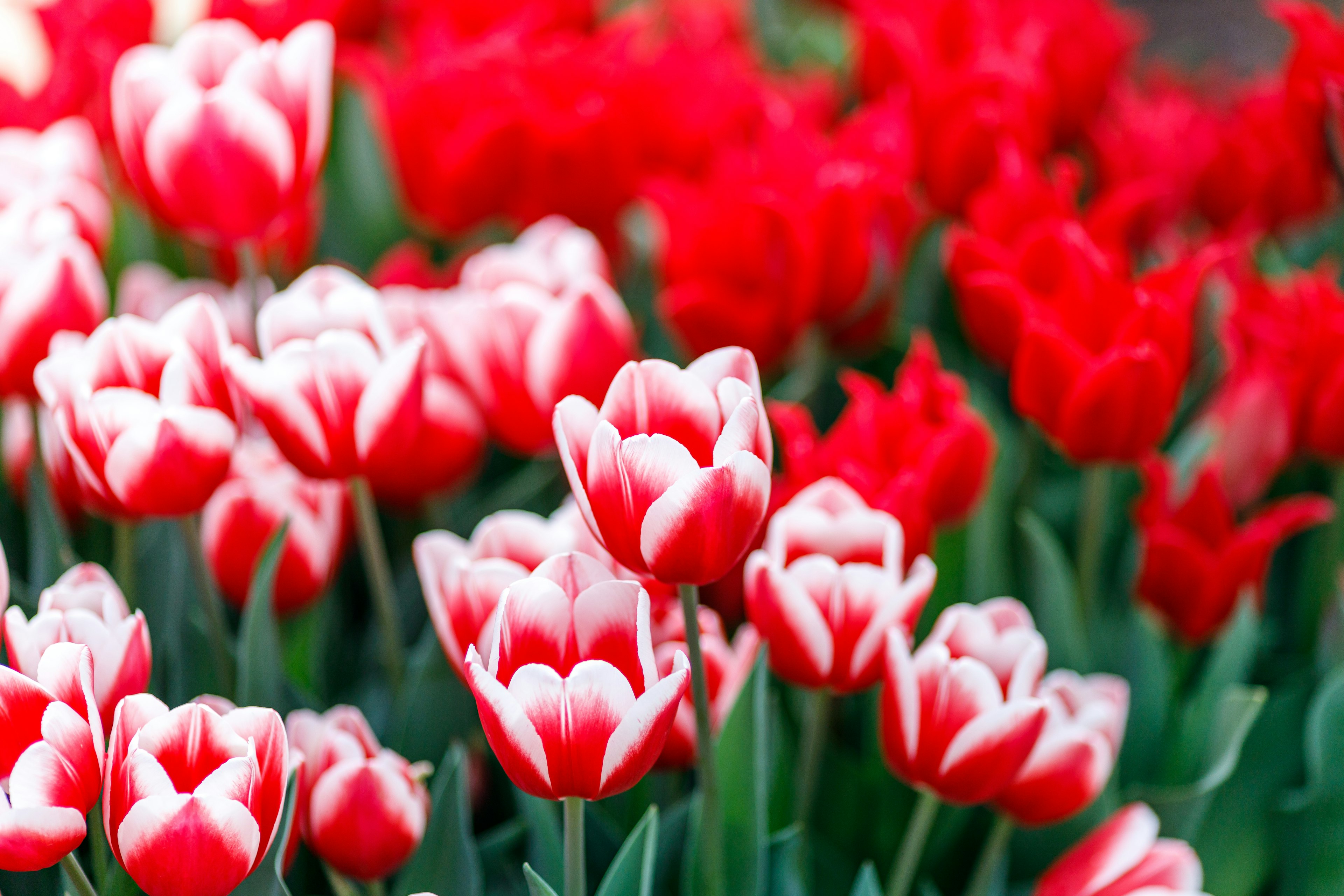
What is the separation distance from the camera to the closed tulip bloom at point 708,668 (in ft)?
1.57

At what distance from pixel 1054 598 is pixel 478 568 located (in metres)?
0.32

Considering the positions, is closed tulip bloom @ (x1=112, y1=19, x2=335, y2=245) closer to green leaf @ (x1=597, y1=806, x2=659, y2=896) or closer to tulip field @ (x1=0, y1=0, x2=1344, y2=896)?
tulip field @ (x1=0, y1=0, x2=1344, y2=896)

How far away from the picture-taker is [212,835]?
341 millimetres

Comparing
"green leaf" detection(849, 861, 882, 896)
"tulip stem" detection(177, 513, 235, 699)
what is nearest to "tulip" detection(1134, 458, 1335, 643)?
"green leaf" detection(849, 861, 882, 896)

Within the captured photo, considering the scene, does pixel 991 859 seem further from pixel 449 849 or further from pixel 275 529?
pixel 275 529

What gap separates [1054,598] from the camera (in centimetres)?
61

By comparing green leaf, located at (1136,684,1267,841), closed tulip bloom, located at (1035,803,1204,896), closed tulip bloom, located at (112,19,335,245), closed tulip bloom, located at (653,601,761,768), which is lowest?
green leaf, located at (1136,684,1267,841)

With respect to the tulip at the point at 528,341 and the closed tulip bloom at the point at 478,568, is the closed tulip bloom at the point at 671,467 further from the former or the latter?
the tulip at the point at 528,341

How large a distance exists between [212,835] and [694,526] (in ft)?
0.54

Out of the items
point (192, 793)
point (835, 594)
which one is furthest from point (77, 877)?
point (835, 594)

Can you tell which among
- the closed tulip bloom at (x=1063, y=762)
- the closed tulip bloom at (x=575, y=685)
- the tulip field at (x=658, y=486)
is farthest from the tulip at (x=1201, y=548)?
the closed tulip bloom at (x=575, y=685)

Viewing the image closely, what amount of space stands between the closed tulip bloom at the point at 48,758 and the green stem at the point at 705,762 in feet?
0.58

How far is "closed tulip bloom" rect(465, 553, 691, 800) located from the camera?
0.34 m

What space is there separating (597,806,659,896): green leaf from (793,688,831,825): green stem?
3.9 inches
